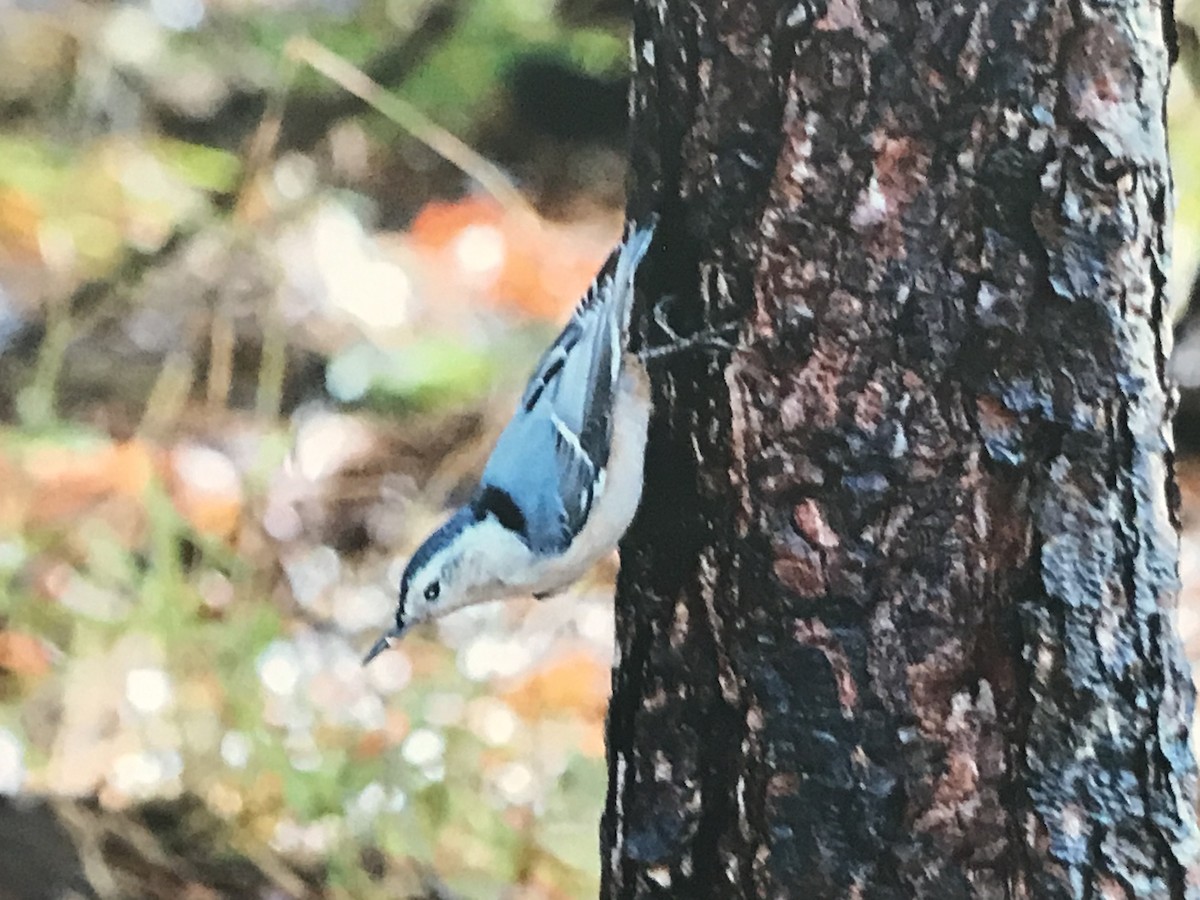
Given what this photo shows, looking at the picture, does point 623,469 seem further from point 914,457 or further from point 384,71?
point 384,71

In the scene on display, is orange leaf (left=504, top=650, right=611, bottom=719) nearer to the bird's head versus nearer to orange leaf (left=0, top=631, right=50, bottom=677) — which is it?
the bird's head

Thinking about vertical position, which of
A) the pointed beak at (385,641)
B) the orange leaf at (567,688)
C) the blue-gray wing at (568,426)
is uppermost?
the blue-gray wing at (568,426)

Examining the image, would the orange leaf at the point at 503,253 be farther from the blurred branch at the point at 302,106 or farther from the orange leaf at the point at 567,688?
the orange leaf at the point at 567,688

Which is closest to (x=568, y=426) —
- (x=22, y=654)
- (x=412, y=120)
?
(x=412, y=120)

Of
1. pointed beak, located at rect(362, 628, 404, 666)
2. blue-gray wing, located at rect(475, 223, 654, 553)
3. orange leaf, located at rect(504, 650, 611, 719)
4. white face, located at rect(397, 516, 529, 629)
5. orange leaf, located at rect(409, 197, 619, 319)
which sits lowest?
orange leaf, located at rect(504, 650, 611, 719)

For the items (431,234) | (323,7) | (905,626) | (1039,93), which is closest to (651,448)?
(905,626)

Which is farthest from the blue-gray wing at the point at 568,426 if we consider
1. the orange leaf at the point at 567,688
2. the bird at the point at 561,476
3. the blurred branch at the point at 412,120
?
the blurred branch at the point at 412,120

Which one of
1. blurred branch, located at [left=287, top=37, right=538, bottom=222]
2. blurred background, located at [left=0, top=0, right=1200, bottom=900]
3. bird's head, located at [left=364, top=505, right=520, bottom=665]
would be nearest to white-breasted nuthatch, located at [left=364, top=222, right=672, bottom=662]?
bird's head, located at [left=364, top=505, right=520, bottom=665]

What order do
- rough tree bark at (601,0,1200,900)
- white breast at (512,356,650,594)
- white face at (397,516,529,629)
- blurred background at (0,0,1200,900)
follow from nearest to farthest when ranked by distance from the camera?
rough tree bark at (601,0,1200,900) < white breast at (512,356,650,594) < white face at (397,516,529,629) < blurred background at (0,0,1200,900)
